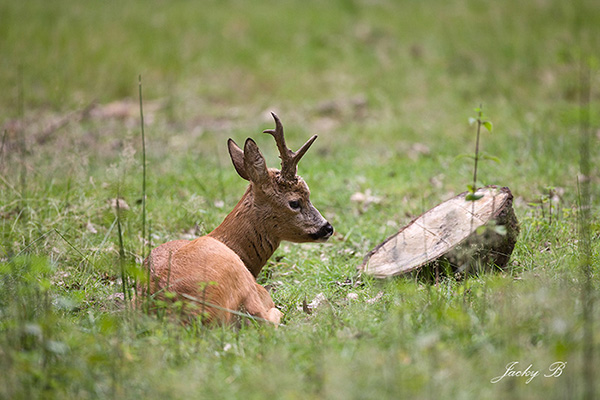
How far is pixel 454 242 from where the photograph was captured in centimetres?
420

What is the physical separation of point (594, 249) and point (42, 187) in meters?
4.89

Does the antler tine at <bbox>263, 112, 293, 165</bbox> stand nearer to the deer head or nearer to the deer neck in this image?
the deer head

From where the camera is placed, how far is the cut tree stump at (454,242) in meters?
4.14

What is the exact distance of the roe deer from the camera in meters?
3.71

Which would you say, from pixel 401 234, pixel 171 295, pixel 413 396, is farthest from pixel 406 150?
pixel 413 396

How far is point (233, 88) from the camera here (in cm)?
1231

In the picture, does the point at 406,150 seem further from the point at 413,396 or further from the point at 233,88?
the point at 413,396

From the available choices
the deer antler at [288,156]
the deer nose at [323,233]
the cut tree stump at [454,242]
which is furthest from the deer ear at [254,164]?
the cut tree stump at [454,242]

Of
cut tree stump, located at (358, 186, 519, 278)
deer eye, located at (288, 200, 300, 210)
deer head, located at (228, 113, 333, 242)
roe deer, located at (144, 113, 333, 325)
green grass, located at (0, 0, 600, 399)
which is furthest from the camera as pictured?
deer eye, located at (288, 200, 300, 210)
